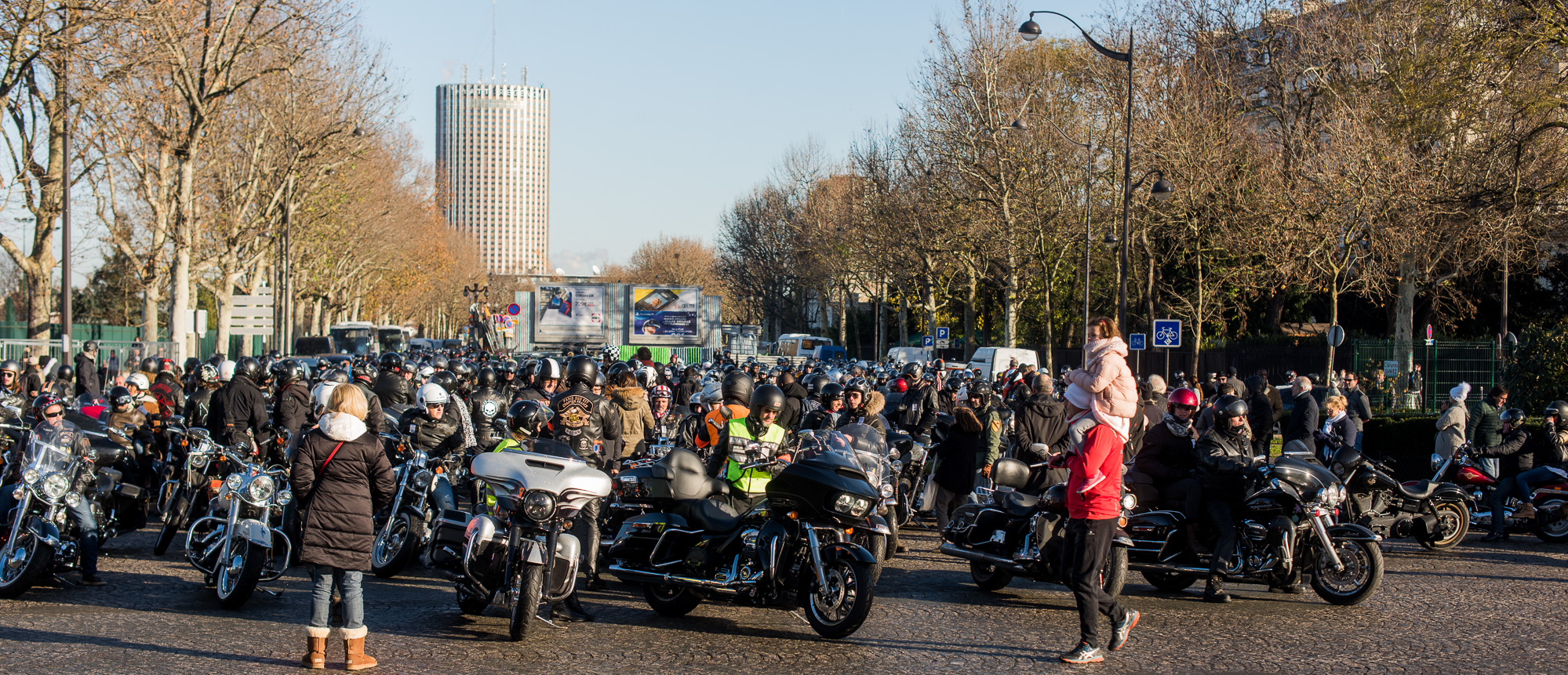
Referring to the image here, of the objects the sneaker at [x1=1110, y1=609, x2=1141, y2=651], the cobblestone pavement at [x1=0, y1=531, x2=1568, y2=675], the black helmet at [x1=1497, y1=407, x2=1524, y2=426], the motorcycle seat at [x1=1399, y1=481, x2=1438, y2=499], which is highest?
the black helmet at [x1=1497, y1=407, x2=1524, y2=426]

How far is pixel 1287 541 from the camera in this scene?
847 centimetres

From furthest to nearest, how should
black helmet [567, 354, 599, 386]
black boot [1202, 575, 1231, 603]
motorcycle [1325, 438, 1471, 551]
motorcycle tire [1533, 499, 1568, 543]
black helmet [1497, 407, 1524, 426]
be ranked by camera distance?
black helmet [1497, 407, 1524, 426] < motorcycle tire [1533, 499, 1568, 543] < black helmet [567, 354, 599, 386] < motorcycle [1325, 438, 1471, 551] < black boot [1202, 575, 1231, 603]

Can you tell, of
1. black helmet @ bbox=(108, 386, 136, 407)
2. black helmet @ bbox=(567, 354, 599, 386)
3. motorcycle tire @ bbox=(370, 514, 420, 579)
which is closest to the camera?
motorcycle tire @ bbox=(370, 514, 420, 579)

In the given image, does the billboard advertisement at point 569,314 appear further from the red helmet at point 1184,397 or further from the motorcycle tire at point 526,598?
the motorcycle tire at point 526,598

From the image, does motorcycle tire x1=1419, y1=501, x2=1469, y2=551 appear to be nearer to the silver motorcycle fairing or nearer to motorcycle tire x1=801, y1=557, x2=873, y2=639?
motorcycle tire x1=801, y1=557, x2=873, y2=639

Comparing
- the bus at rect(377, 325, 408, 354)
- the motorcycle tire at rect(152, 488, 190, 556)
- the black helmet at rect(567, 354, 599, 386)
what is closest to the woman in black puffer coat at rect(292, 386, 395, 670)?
the motorcycle tire at rect(152, 488, 190, 556)

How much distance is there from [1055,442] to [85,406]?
8736mm

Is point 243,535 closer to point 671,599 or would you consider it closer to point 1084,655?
point 671,599

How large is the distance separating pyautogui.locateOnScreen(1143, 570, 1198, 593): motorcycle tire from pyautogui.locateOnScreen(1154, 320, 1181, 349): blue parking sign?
16411 mm

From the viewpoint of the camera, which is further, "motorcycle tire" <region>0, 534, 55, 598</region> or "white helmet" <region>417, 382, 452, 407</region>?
"white helmet" <region>417, 382, 452, 407</region>

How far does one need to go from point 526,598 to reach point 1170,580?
4.65 meters

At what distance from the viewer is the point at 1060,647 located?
7324 mm

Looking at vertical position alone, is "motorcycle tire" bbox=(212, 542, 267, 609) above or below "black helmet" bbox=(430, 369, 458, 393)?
below

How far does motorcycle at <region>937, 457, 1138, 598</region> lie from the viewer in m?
8.09
